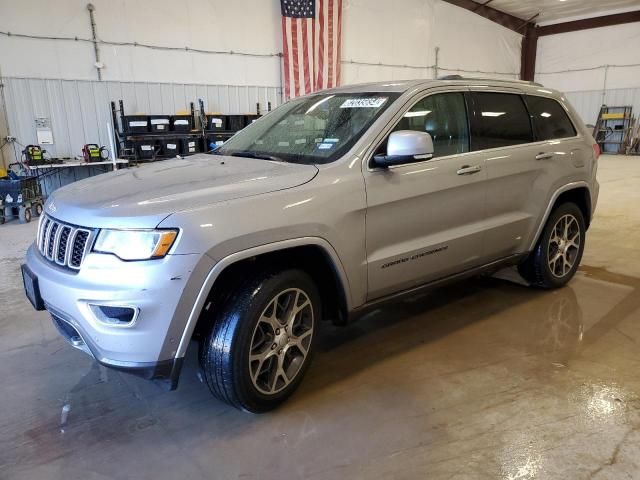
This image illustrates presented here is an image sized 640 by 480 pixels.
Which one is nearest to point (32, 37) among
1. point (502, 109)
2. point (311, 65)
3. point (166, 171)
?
point (311, 65)

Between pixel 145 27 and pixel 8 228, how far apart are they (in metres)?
5.39

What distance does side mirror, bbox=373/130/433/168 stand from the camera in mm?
2611

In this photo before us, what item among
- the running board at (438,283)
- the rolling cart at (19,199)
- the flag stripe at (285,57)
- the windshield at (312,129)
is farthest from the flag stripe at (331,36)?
the running board at (438,283)

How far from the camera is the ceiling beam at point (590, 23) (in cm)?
1766

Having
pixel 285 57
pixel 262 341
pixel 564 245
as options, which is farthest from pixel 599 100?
pixel 262 341

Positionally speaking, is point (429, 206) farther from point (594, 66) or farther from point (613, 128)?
point (594, 66)

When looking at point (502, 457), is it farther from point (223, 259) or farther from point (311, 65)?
point (311, 65)

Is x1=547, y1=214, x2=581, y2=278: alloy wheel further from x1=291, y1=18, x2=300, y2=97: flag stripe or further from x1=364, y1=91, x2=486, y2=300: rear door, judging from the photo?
x1=291, y1=18, x2=300, y2=97: flag stripe

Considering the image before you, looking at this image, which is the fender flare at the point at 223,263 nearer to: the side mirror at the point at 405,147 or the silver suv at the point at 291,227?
the silver suv at the point at 291,227

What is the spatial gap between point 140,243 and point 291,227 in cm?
67

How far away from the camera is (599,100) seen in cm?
1873

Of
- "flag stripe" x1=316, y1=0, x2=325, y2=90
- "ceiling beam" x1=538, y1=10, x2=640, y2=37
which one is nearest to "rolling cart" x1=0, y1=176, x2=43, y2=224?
"flag stripe" x1=316, y1=0, x2=325, y2=90

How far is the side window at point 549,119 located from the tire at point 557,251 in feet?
1.89

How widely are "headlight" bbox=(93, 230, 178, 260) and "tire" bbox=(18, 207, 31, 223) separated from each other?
6817mm
